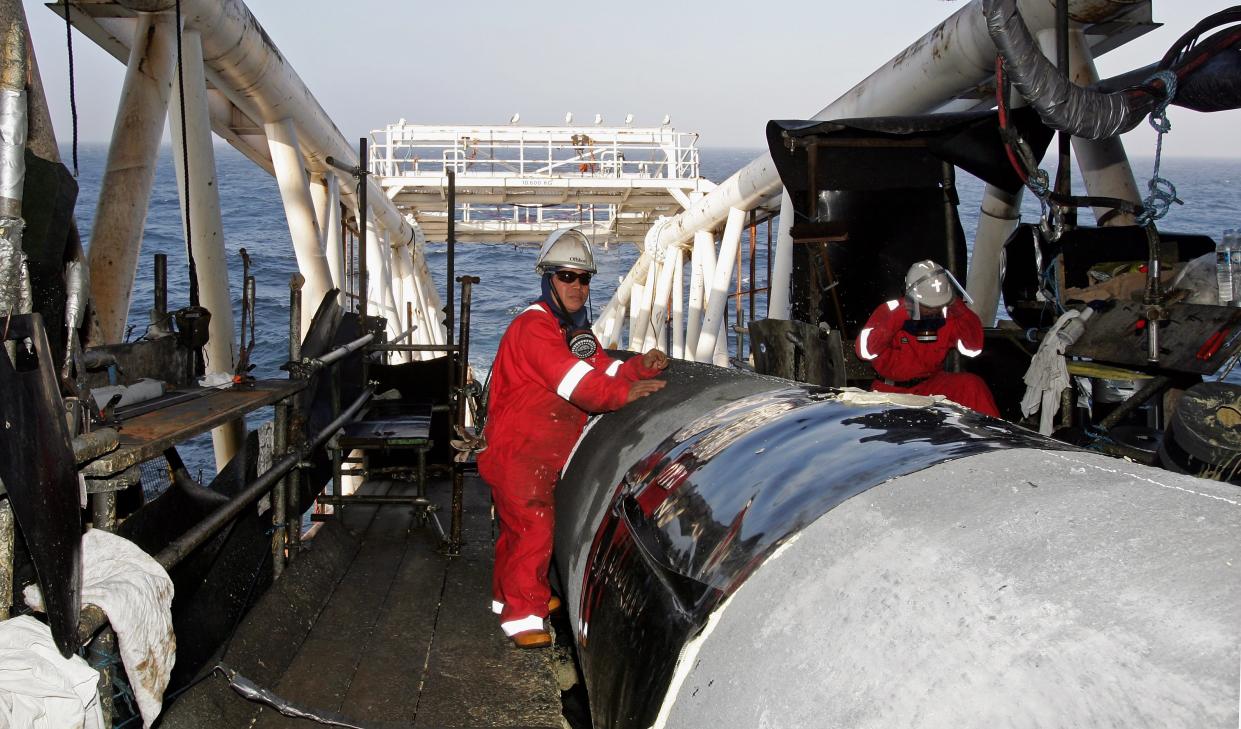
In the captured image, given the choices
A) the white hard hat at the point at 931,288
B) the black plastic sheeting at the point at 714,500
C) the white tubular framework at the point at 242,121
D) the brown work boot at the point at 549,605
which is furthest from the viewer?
the white hard hat at the point at 931,288

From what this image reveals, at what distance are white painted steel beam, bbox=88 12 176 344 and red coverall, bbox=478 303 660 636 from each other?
3347 millimetres

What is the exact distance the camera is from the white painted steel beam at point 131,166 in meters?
6.47

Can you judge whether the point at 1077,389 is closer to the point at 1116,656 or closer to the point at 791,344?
the point at 791,344

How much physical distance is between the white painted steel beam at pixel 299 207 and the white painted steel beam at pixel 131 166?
4161 millimetres

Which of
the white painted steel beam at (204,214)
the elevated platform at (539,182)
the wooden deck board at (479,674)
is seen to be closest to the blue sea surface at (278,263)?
the elevated platform at (539,182)

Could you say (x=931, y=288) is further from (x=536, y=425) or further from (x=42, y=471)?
(x=42, y=471)

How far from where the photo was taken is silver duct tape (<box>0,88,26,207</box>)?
8.68ft

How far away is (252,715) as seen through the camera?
3793 millimetres

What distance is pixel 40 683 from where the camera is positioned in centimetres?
228

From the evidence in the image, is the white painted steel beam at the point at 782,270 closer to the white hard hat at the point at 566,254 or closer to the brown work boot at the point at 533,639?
the white hard hat at the point at 566,254

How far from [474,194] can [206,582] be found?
1952cm

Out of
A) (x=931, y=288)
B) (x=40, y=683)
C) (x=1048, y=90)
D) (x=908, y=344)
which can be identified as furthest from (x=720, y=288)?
(x=40, y=683)

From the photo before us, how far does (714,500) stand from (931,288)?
502 cm

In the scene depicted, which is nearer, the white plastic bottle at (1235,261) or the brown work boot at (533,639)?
the brown work boot at (533,639)
